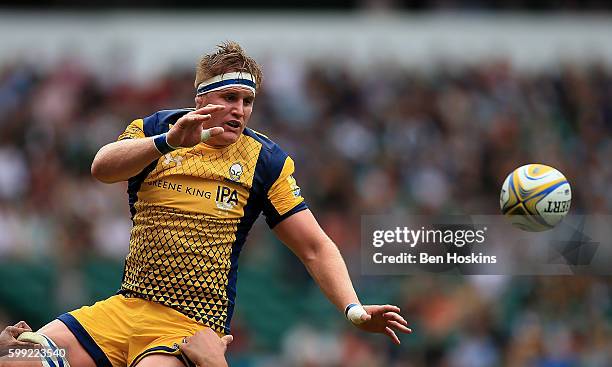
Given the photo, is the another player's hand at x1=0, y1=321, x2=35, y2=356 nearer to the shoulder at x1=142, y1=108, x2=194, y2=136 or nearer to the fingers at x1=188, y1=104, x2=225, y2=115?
the shoulder at x1=142, y1=108, x2=194, y2=136

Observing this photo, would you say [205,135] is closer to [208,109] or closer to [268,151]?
[208,109]

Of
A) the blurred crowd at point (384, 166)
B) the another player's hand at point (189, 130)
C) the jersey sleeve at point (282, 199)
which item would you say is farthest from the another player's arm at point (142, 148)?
the blurred crowd at point (384, 166)

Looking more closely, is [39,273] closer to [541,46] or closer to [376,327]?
[376,327]

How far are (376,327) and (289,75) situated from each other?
12.1 metres

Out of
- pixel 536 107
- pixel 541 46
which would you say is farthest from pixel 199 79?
pixel 541 46

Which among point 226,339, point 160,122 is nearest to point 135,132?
point 160,122

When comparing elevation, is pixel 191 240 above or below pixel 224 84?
below

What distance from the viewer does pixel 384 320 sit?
6121 millimetres

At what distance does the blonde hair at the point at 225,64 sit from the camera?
245 inches

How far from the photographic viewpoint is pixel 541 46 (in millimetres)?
20938

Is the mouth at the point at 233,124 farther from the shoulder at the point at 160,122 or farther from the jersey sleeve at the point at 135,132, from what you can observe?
the jersey sleeve at the point at 135,132

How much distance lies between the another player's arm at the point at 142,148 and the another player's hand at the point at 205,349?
905 mm

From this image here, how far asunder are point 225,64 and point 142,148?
781 millimetres

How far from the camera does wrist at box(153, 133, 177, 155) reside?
5.66m
